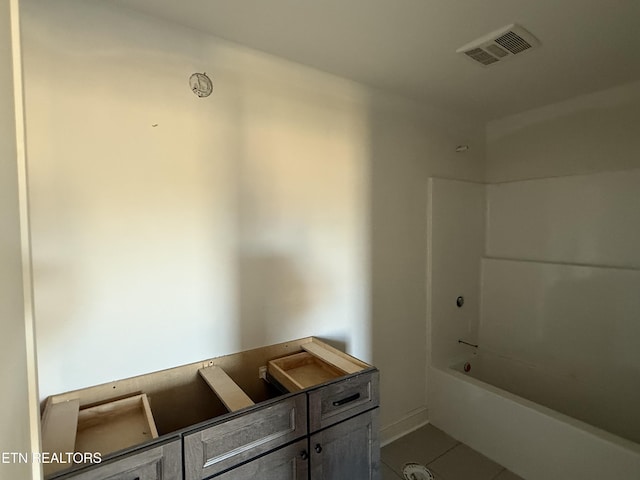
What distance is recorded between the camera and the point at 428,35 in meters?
1.46

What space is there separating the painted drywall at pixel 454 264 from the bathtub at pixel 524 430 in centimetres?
21

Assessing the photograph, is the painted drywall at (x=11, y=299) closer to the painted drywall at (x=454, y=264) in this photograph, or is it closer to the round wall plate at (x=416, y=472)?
the round wall plate at (x=416, y=472)

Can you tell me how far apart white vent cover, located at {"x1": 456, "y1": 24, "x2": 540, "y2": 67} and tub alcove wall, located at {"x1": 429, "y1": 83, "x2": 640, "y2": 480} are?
892 mm

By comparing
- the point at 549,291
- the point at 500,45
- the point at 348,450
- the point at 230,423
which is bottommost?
the point at 348,450

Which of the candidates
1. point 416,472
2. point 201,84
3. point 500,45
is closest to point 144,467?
point 201,84

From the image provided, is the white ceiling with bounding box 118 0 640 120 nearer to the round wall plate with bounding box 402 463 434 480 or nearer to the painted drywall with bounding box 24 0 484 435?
the painted drywall with bounding box 24 0 484 435

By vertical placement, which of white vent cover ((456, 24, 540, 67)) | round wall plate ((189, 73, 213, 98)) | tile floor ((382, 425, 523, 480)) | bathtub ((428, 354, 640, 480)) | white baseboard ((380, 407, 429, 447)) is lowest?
tile floor ((382, 425, 523, 480))

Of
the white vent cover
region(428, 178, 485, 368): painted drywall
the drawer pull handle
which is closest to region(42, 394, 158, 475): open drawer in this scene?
the drawer pull handle

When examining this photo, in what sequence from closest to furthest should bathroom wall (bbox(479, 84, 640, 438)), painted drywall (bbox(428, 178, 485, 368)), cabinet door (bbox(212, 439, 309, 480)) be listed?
cabinet door (bbox(212, 439, 309, 480))
bathroom wall (bbox(479, 84, 640, 438))
painted drywall (bbox(428, 178, 485, 368))

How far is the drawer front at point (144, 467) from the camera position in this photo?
2.69ft

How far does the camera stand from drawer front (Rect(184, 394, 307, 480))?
0.96 meters

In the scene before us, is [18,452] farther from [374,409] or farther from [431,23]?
[431,23]

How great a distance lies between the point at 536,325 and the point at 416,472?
1.45 meters

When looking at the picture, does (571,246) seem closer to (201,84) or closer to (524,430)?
(524,430)
